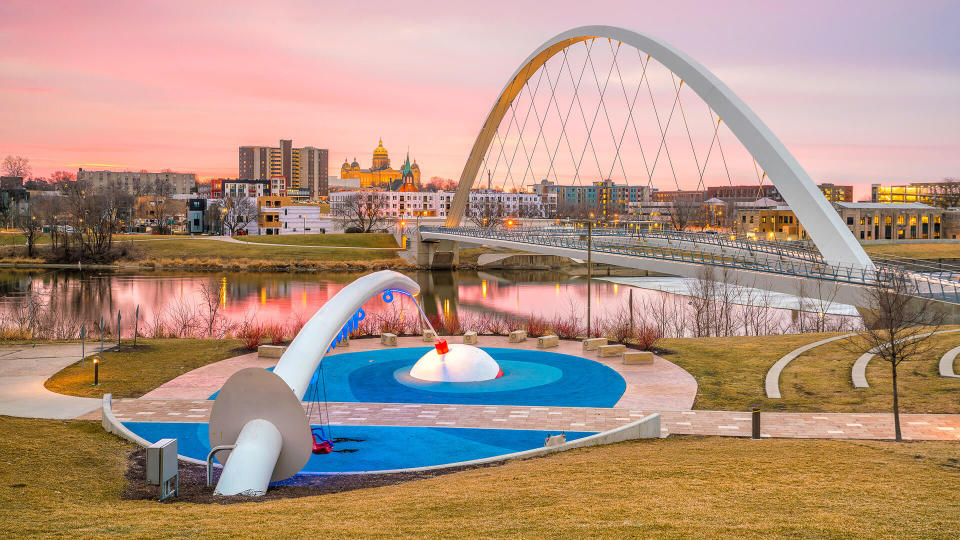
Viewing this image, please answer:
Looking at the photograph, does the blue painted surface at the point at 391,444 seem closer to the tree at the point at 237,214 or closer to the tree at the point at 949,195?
the tree at the point at 237,214

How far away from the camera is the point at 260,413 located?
1098 centimetres

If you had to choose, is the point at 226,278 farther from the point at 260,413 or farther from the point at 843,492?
the point at 843,492

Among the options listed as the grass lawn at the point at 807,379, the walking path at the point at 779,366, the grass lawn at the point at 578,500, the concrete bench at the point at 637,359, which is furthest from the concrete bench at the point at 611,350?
the grass lawn at the point at 578,500

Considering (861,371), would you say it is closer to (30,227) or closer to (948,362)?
(948,362)

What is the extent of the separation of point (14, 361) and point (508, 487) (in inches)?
746

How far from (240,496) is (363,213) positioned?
4688 inches

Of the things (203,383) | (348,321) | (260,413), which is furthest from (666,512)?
(203,383)

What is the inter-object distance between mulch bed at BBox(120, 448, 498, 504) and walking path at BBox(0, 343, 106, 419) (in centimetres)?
504

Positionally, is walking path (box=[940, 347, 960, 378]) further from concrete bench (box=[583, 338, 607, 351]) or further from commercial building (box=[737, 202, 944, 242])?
commercial building (box=[737, 202, 944, 242])

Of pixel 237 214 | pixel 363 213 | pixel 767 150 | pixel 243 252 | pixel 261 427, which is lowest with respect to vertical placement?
pixel 243 252

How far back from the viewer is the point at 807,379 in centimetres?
1983

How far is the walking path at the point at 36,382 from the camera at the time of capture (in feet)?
54.7

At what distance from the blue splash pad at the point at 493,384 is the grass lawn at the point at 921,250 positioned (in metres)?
64.6

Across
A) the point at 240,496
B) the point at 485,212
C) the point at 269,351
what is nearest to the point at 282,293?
the point at 269,351
